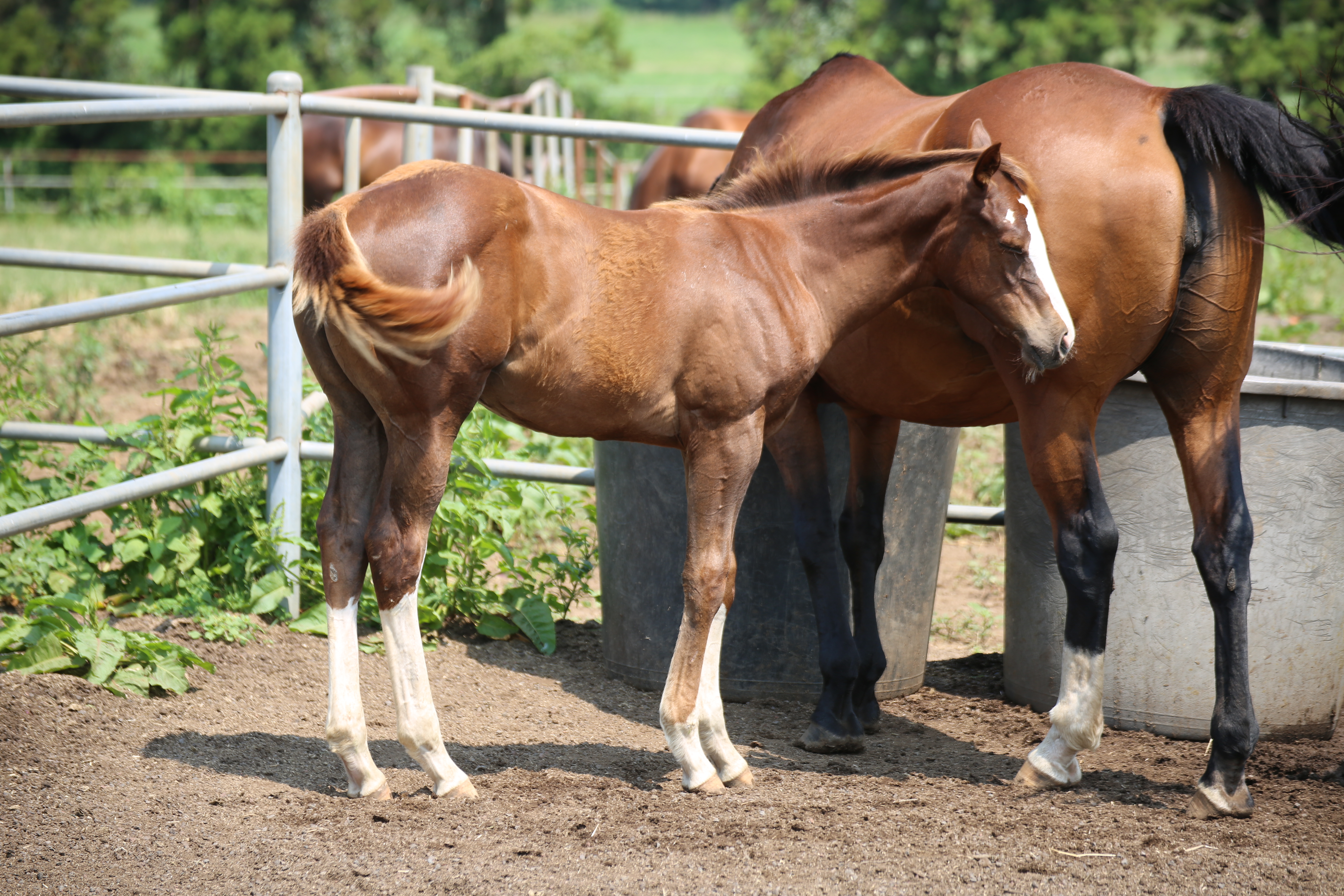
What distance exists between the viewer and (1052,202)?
3.05 meters

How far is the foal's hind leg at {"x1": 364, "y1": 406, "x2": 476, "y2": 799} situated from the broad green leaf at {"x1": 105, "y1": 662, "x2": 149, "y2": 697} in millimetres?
1054

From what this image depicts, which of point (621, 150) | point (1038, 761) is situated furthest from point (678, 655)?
point (621, 150)

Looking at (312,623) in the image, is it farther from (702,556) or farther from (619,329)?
(619,329)

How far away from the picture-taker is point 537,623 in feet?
14.3

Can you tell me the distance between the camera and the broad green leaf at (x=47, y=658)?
3475 millimetres

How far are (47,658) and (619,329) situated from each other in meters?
2.05

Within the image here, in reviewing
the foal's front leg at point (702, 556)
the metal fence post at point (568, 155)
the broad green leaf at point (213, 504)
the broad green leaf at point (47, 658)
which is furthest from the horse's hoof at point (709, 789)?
the metal fence post at point (568, 155)

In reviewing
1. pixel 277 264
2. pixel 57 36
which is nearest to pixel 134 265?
pixel 277 264

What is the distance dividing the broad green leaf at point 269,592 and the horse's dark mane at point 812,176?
199cm

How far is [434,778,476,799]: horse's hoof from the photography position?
292cm

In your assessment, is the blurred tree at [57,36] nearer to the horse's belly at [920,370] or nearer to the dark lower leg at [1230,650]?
the horse's belly at [920,370]

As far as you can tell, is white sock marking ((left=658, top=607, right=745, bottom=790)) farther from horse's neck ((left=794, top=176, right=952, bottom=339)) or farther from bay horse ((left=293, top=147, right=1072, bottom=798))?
horse's neck ((left=794, top=176, right=952, bottom=339))

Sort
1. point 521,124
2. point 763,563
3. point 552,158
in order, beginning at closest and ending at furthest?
point 763,563
point 521,124
point 552,158

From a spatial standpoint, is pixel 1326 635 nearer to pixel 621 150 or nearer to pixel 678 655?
pixel 678 655
